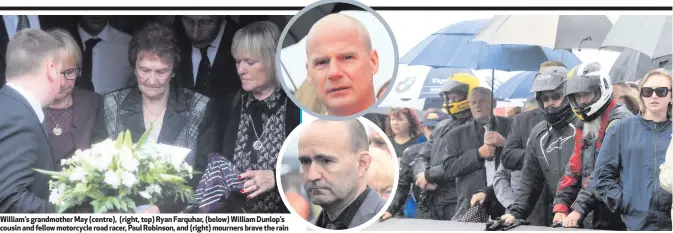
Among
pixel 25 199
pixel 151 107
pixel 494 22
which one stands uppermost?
pixel 494 22

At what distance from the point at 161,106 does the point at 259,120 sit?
0.80 metres

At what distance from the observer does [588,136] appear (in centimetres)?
1105

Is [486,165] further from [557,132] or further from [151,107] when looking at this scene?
[151,107]

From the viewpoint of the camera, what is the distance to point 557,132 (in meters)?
11.1

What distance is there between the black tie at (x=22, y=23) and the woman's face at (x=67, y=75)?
1.40ft

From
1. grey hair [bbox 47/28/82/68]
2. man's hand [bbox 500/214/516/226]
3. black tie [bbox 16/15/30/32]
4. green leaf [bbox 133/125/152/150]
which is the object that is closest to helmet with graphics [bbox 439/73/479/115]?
man's hand [bbox 500/214/516/226]

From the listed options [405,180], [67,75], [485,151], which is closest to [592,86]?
[485,151]

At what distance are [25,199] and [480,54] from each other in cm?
382

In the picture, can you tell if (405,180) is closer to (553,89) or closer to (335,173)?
(335,173)

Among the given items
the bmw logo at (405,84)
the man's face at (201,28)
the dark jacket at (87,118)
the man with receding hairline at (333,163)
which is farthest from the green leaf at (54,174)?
the bmw logo at (405,84)

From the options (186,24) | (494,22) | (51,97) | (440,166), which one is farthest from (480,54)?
(51,97)

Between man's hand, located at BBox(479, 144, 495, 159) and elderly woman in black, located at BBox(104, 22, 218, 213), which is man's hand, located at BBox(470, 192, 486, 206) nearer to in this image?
man's hand, located at BBox(479, 144, 495, 159)

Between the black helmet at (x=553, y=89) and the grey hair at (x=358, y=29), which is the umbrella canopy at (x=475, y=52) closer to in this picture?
the black helmet at (x=553, y=89)

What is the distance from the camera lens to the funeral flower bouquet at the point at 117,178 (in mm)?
11008
